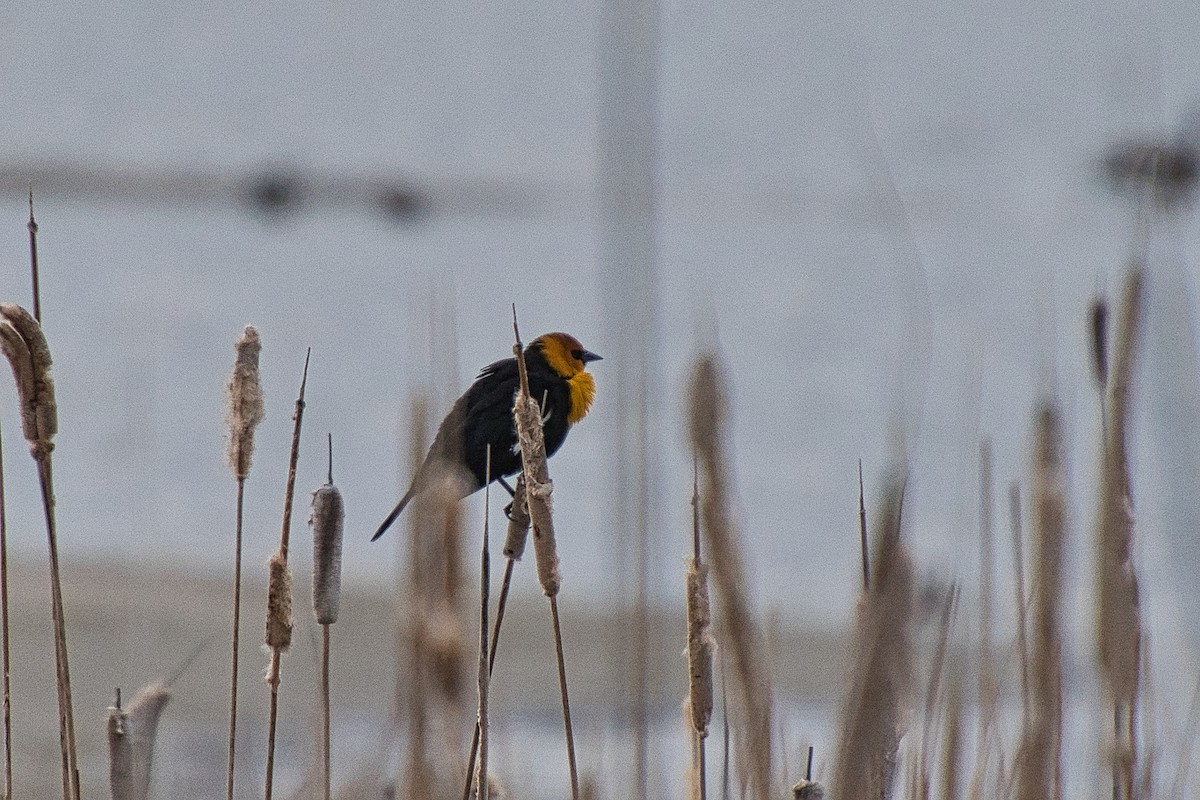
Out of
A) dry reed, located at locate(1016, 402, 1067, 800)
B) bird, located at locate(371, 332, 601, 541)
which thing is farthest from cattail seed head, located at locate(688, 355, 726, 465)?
bird, located at locate(371, 332, 601, 541)

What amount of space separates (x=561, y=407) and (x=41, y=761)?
1230 mm

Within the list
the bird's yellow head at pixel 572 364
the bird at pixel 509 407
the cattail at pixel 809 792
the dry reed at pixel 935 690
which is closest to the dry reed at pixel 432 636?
the cattail at pixel 809 792

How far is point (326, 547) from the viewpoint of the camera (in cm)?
136

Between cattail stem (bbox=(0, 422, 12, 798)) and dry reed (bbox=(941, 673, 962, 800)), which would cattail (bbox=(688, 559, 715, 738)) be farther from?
cattail stem (bbox=(0, 422, 12, 798))

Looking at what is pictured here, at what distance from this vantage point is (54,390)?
145cm

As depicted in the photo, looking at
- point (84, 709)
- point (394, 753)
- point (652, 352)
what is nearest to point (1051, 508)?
point (652, 352)

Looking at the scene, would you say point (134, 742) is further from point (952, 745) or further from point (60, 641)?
point (952, 745)

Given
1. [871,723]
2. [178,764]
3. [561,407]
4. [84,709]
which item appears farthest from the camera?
[84,709]

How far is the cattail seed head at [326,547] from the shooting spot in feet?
4.45

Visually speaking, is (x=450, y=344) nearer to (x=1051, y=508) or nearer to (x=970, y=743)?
(x=1051, y=508)

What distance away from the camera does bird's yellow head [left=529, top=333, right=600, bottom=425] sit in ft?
11.6

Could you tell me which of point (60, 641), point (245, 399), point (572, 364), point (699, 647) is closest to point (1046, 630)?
point (699, 647)

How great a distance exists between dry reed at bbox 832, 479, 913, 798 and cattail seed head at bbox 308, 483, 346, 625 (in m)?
0.48

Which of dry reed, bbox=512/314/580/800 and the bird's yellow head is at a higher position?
the bird's yellow head
